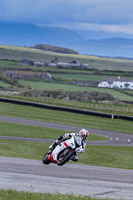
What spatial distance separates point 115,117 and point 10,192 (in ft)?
174

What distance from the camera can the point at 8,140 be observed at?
3869cm

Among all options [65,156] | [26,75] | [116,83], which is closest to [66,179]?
[65,156]

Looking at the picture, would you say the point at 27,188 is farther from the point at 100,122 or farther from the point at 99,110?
the point at 99,110

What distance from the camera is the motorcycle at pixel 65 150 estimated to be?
16.5 m

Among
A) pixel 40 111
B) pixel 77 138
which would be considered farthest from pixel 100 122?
pixel 77 138

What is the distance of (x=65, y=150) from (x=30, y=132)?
2878 centimetres

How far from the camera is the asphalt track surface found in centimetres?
1438

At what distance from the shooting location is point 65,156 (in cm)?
1661

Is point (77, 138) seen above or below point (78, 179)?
above

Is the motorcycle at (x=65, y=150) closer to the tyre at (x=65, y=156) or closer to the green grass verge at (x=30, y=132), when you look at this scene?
the tyre at (x=65, y=156)

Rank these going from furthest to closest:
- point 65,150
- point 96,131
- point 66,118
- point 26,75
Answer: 1. point 26,75
2. point 66,118
3. point 96,131
4. point 65,150

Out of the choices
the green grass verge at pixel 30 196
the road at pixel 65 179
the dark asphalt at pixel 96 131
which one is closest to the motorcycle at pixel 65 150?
the road at pixel 65 179

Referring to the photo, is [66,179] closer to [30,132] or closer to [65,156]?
[65,156]

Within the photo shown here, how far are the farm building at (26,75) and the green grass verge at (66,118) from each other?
2677 inches
